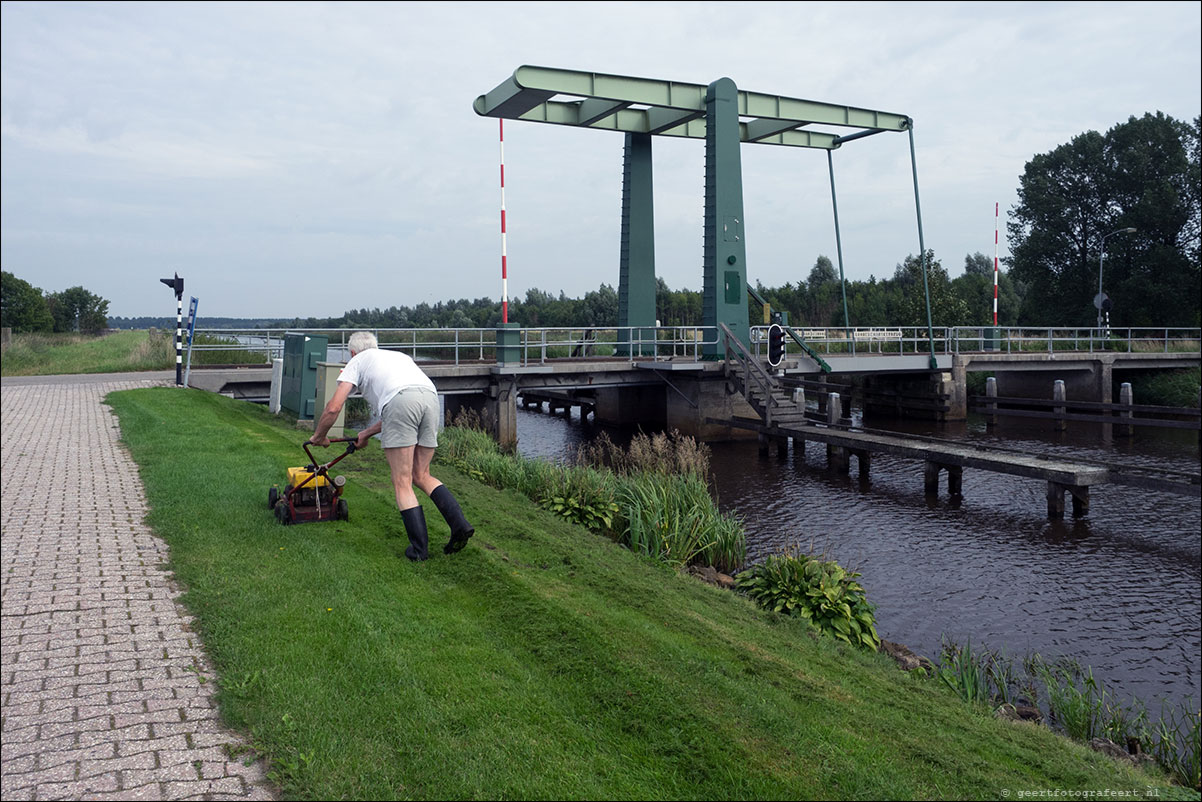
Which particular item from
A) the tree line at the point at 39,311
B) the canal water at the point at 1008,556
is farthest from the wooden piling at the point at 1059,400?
the tree line at the point at 39,311

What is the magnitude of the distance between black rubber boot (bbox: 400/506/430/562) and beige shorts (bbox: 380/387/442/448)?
1.58 feet

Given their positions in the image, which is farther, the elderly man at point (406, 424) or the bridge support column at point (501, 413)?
the bridge support column at point (501, 413)

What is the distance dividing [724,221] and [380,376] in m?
15.1

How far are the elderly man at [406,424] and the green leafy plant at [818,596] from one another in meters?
2.70

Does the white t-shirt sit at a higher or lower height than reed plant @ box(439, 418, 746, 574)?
higher

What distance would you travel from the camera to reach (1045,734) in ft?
14.8

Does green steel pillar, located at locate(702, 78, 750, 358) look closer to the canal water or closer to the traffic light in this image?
the traffic light

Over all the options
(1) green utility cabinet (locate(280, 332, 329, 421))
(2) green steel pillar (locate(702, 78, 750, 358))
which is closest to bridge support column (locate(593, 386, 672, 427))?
(2) green steel pillar (locate(702, 78, 750, 358))

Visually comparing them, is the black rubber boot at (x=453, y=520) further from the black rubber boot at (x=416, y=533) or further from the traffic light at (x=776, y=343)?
the traffic light at (x=776, y=343)

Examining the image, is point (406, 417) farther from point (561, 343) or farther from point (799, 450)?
point (799, 450)

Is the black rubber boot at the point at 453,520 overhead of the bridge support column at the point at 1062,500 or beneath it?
overhead

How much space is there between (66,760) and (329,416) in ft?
9.29

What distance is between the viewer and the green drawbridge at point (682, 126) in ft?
58.3

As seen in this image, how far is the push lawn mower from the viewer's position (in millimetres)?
6512
